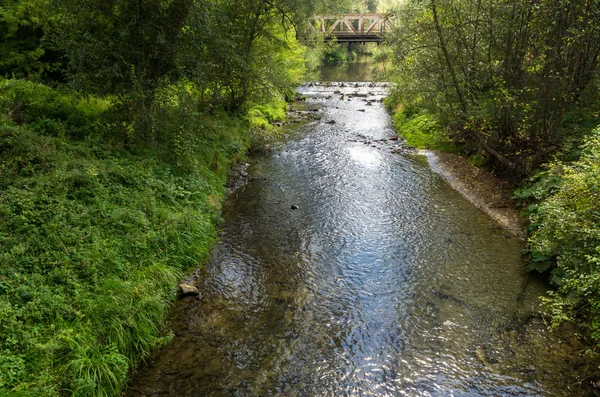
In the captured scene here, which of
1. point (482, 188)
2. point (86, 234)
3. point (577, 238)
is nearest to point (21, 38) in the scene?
point (86, 234)

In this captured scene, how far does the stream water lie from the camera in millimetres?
7066

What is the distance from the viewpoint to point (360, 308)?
360 inches

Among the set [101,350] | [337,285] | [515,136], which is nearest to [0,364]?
[101,350]

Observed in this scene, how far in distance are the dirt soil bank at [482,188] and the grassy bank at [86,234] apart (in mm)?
10729

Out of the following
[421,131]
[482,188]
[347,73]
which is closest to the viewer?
[482,188]

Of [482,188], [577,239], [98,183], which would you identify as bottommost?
[482,188]

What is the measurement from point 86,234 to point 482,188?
50.3 feet

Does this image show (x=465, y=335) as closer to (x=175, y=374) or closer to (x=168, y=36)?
(x=175, y=374)

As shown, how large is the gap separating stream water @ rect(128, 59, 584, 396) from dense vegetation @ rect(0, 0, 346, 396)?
1.09 m

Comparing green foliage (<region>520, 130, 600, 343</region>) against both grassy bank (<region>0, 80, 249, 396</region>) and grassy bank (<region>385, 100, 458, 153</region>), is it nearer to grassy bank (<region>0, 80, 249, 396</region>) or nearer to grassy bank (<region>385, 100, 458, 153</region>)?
grassy bank (<region>0, 80, 249, 396</region>)

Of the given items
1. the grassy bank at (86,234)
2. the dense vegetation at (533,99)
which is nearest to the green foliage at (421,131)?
the dense vegetation at (533,99)

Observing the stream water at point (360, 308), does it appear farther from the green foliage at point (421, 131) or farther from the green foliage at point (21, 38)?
the green foliage at point (21, 38)

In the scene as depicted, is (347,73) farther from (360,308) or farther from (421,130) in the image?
Answer: (360,308)

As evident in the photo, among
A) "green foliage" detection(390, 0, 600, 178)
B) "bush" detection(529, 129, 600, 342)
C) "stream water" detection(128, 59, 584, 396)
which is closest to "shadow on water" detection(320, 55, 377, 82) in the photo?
"green foliage" detection(390, 0, 600, 178)
